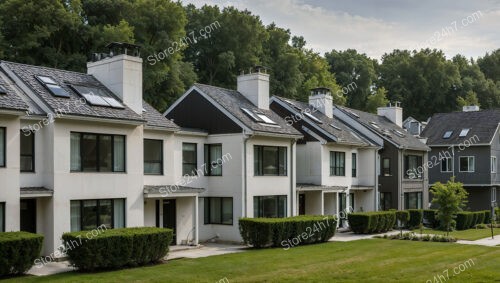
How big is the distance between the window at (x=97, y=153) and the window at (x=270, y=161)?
763 centimetres

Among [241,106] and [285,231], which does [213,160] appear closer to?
[241,106]

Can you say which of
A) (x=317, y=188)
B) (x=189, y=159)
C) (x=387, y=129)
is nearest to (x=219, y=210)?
(x=189, y=159)

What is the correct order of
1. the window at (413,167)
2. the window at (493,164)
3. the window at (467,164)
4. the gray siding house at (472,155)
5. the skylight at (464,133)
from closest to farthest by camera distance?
the window at (413,167)
the gray siding house at (472,155)
the window at (493,164)
the window at (467,164)
the skylight at (464,133)

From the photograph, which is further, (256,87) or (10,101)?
(256,87)

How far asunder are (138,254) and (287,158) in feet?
38.9

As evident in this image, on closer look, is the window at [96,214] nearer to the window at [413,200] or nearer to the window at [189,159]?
the window at [189,159]

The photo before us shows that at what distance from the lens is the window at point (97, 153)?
20.3 m

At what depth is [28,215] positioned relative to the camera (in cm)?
1952

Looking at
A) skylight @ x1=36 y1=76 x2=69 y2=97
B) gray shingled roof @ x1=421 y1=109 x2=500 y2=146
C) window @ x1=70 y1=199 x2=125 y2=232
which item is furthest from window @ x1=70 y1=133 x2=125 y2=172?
gray shingled roof @ x1=421 y1=109 x2=500 y2=146

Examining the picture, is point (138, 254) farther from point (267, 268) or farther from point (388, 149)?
point (388, 149)

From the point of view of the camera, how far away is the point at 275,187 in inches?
1110

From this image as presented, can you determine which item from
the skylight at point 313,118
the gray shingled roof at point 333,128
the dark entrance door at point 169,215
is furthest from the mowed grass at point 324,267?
the skylight at point 313,118

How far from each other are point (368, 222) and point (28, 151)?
715 inches

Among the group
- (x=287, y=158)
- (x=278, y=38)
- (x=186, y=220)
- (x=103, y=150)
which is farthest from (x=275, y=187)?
(x=278, y=38)
